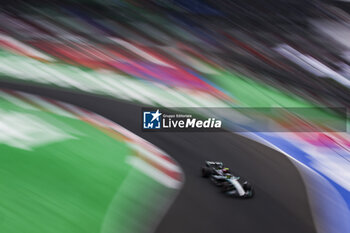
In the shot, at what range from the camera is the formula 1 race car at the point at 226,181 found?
5.69 ft

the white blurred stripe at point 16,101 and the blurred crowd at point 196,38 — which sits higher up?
the blurred crowd at point 196,38

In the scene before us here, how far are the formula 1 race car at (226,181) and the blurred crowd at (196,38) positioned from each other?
1.29 feet

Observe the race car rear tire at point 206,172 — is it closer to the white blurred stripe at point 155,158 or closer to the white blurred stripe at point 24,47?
the white blurred stripe at point 155,158

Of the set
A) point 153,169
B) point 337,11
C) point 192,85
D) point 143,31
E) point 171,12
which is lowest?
point 153,169

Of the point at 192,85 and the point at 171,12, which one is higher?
the point at 171,12

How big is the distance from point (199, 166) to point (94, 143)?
0.48m

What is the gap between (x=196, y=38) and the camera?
1.88 m

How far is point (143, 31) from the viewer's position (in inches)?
73.0

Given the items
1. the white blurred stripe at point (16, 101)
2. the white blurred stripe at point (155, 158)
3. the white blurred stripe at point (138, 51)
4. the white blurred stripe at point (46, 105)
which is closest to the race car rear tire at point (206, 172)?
the white blurred stripe at point (155, 158)

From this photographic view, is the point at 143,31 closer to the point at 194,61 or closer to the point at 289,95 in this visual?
the point at 194,61

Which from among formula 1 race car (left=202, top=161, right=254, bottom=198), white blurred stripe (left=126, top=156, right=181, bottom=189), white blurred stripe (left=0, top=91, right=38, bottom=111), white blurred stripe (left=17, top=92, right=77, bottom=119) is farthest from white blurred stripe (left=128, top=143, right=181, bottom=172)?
white blurred stripe (left=0, top=91, right=38, bottom=111)

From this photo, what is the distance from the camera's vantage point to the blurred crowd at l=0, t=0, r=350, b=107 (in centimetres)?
178

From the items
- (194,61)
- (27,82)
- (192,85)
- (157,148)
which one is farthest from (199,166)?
(27,82)

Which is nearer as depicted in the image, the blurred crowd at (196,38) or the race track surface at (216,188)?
the race track surface at (216,188)
